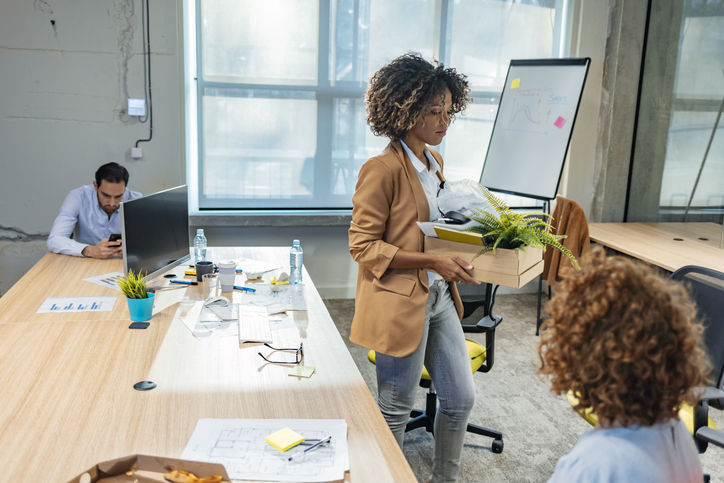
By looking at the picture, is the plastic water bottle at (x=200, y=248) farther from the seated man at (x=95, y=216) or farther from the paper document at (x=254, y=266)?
the seated man at (x=95, y=216)

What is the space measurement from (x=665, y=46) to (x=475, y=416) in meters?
3.12

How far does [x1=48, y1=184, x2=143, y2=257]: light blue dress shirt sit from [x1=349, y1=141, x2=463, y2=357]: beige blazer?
173 cm

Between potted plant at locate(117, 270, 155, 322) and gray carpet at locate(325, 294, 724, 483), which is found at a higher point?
potted plant at locate(117, 270, 155, 322)

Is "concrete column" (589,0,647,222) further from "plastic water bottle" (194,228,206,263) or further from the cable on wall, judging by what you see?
the cable on wall

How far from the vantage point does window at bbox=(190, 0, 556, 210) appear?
13.1 feet

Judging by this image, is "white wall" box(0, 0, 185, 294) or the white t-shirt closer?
the white t-shirt

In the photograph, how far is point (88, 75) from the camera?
3.73m

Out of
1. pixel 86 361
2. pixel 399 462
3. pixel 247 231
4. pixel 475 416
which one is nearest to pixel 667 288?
pixel 399 462

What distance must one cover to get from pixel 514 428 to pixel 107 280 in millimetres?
1916

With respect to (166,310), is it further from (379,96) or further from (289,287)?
(379,96)

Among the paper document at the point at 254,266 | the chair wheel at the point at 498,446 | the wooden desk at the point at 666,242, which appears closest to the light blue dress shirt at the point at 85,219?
the paper document at the point at 254,266

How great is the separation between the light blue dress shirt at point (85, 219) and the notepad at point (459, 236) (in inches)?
74.8

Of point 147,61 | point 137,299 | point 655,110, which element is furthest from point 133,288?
point 655,110

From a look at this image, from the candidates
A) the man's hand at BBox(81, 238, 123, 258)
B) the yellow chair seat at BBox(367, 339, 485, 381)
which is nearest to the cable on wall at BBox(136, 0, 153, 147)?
the man's hand at BBox(81, 238, 123, 258)
